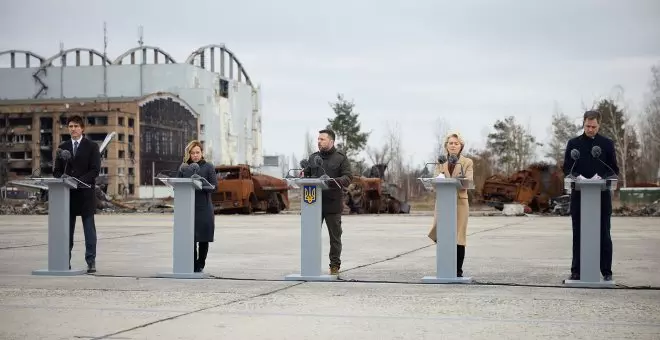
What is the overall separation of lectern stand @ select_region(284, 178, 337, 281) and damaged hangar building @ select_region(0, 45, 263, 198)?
3048 inches

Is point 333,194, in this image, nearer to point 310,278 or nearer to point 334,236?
point 334,236

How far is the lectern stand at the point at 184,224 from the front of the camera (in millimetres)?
12000

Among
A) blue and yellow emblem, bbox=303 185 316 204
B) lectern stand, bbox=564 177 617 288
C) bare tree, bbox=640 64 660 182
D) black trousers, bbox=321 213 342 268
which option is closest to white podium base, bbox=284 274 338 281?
black trousers, bbox=321 213 342 268

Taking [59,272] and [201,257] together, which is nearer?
[59,272]

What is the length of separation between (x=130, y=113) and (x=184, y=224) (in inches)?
3336

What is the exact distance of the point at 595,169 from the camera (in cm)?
1120

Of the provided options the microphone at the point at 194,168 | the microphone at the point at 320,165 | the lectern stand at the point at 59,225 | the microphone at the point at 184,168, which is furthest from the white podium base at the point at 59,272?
the microphone at the point at 320,165

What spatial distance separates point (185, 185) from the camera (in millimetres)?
12023

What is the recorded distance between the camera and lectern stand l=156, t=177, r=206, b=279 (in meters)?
Result: 12.0

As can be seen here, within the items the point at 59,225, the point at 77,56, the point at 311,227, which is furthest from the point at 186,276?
the point at 77,56

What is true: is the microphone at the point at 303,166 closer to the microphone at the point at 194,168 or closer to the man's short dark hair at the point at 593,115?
the microphone at the point at 194,168

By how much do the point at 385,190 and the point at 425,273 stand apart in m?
31.4

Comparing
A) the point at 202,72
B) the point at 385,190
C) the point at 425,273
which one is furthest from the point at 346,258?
the point at 202,72

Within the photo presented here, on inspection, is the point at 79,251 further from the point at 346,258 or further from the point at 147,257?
the point at 346,258
